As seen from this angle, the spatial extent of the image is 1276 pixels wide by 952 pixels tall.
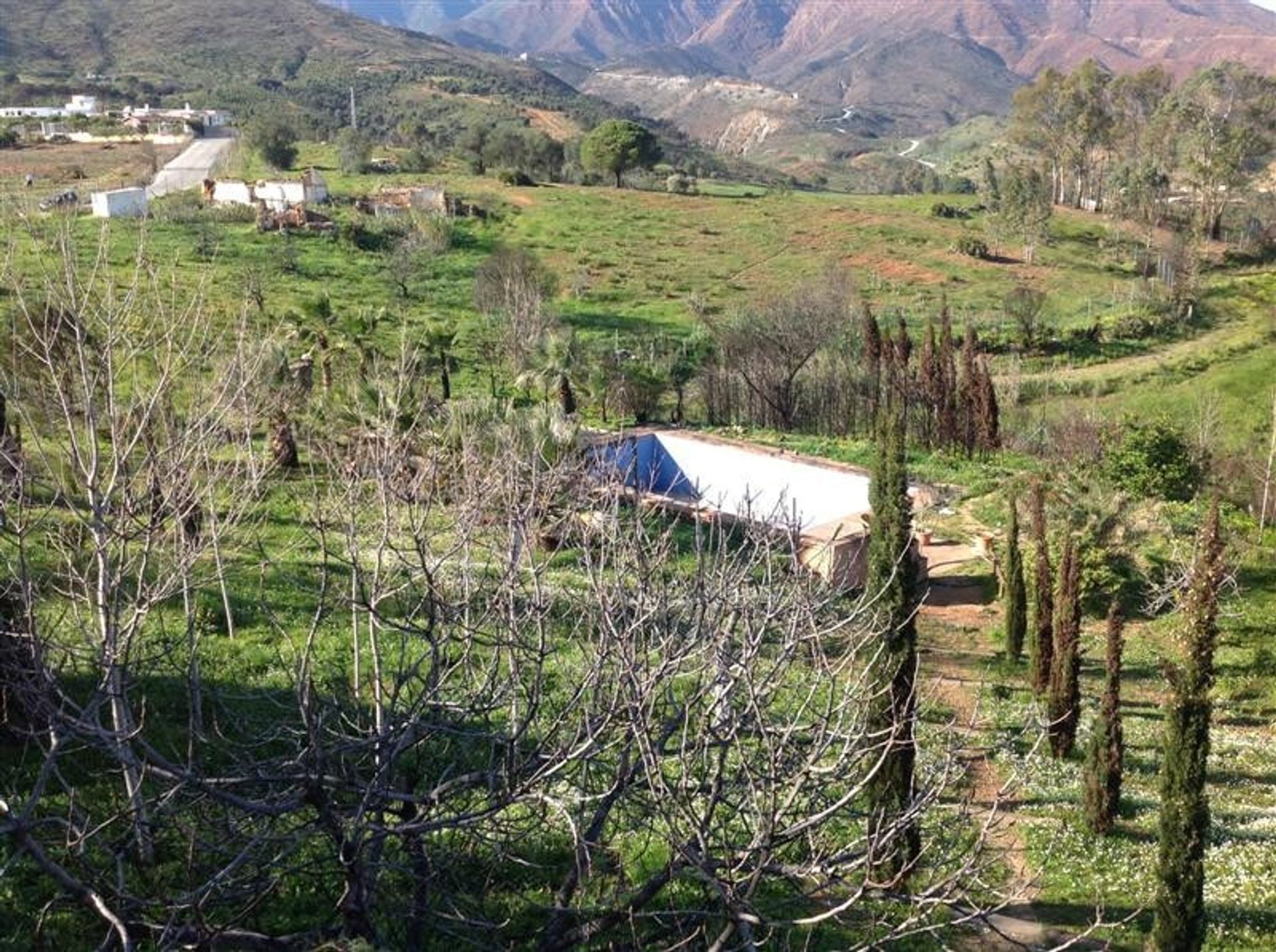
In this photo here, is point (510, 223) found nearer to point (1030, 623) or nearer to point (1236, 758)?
point (1030, 623)

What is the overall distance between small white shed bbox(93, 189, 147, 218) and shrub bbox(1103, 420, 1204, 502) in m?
32.4

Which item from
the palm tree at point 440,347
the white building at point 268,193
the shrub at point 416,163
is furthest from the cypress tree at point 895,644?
the shrub at point 416,163

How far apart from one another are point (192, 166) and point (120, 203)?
68.9ft

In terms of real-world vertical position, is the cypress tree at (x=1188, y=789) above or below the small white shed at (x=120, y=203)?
below

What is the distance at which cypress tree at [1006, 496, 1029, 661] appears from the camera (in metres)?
17.0

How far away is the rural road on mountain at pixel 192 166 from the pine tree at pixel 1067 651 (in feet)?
143

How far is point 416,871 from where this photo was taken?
6.05m

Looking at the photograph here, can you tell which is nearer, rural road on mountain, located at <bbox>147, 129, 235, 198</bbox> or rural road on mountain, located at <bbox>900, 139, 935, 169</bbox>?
rural road on mountain, located at <bbox>147, 129, 235, 198</bbox>

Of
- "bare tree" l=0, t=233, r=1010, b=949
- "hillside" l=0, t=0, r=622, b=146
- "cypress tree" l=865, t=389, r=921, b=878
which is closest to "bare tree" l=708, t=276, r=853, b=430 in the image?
"cypress tree" l=865, t=389, r=921, b=878

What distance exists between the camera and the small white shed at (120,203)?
131ft

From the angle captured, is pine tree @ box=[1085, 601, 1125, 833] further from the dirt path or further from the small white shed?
the small white shed

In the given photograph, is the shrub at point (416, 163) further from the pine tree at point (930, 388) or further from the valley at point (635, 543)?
the pine tree at point (930, 388)

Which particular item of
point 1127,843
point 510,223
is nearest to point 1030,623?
point 1127,843

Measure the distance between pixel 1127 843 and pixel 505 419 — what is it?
10.6m
